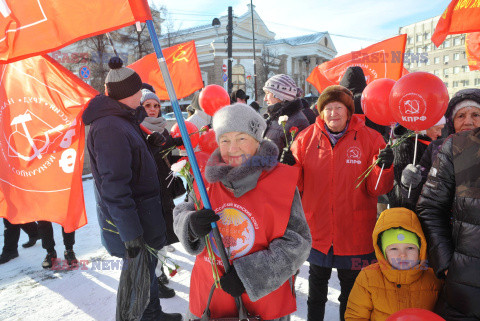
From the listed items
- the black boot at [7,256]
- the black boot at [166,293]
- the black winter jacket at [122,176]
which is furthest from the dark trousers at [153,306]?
the black boot at [7,256]

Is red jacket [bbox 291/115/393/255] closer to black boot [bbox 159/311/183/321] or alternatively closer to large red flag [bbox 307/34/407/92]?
black boot [bbox 159/311/183/321]

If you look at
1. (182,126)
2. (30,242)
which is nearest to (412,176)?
(182,126)

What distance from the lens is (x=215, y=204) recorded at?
1.59 metres

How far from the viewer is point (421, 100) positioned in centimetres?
201

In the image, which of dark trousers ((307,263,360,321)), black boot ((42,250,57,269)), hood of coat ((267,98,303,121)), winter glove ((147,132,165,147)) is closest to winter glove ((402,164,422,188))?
dark trousers ((307,263,360,321))

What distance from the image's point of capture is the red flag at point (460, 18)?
2865 millimetres

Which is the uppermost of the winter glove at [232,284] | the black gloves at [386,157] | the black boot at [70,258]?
the black gloves at [386,157]

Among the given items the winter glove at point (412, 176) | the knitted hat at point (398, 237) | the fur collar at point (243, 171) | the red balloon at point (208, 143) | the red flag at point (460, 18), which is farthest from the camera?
the red balloon at point (208, 143)

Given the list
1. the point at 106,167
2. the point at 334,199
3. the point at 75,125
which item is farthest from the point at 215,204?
the point at 75,125

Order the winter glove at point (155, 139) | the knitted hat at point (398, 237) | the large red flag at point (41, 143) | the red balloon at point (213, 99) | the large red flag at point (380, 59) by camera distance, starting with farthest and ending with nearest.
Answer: the large red flag at point (380, 59), the red balloon at point (213, 99), the winter glove at point (155, 139), the large red flag at point (41, 143), the knitted hat at point (398, 237)

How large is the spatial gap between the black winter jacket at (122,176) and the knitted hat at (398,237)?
5.04 ft

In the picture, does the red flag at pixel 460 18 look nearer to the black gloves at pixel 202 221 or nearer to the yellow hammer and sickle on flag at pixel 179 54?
the black gloves at pixel 202 221

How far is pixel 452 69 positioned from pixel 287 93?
61.5 meters

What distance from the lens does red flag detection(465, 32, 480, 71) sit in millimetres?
4168
